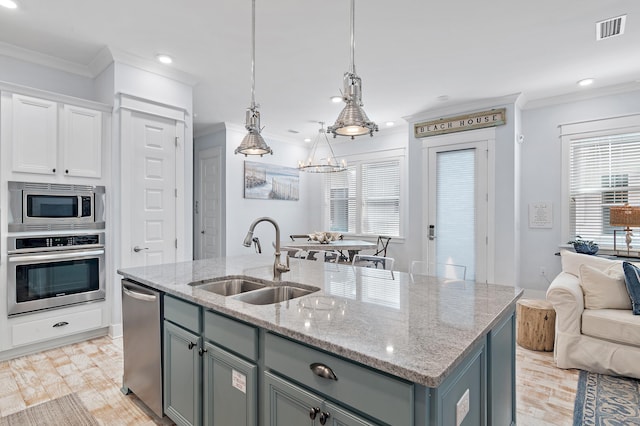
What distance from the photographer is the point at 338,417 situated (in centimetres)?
112

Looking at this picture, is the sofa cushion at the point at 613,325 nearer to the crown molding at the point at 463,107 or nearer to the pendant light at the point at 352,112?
the pendant light at the point at 352,112

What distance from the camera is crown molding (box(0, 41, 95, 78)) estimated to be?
327 cm

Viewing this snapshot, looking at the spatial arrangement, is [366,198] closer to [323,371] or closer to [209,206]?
[209,206]

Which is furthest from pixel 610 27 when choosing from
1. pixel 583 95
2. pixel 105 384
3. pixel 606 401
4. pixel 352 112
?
pixel 105 384

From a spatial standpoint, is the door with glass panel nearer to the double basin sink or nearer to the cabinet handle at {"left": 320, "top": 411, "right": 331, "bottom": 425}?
the double basin sink

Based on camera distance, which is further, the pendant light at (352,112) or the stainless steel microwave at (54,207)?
the stainless steel microwave at (54,207)

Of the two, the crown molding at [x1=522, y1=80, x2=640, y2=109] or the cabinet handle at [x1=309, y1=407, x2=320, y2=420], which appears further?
the crown molding at [x1=522, y1=80, x2=640, y2=109]

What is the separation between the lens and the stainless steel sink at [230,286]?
207 cm

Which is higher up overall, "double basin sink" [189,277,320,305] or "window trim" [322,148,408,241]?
"window trim" [322,148,408,241]

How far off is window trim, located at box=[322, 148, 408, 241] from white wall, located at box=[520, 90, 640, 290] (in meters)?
1.92

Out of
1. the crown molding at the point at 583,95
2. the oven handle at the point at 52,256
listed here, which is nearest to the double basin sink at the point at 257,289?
the oven handle at the point at 52,256

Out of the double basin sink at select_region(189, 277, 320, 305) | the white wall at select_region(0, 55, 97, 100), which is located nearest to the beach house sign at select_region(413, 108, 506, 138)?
the double basin sink at select_region(189, 277, 320, 305)

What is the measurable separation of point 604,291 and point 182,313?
10.8 feet

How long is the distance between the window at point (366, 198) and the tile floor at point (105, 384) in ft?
11.2
